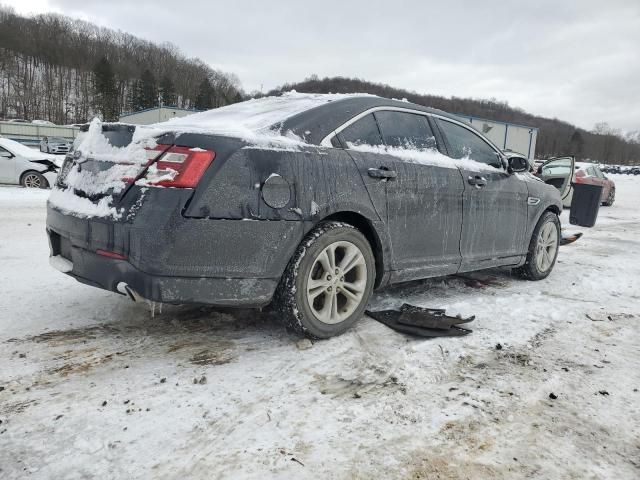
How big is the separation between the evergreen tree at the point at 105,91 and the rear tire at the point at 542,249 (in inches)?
3541

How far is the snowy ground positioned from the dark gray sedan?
398 mm

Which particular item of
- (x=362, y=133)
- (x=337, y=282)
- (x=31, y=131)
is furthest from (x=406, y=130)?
(x=31, y=131)

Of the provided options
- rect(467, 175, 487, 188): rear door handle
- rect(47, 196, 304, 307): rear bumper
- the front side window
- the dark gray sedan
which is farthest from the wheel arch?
the front side window

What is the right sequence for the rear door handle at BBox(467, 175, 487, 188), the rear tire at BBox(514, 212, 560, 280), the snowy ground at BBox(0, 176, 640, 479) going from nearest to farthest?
the snowy ground at BBox(0, 176, 640, 479)
the rear door handle at BBox(467, 175, 487, 188)
the rear tire at BBox(514, 212, 560, 280)

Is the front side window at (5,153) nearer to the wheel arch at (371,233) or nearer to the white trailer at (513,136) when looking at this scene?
the wheel arch at (371,233)

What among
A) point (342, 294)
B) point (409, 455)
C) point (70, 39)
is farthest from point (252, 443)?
point (70, 39)

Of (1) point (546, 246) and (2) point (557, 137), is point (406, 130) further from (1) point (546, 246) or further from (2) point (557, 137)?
(2) point (557, 137)

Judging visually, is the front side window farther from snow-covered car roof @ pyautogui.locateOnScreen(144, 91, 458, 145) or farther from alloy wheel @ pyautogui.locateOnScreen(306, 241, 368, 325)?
alloy wheel @ pyautogui.locateOnScreen(306, 241, 368, 325)

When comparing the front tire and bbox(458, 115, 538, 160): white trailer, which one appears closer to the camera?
the front tire

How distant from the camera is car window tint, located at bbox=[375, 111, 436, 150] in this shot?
11.0 ft

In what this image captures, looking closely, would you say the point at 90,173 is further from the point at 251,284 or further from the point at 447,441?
the point at 447,441

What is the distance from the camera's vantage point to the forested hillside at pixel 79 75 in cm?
8188

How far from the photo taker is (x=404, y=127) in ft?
11.5

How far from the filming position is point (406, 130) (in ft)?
11.6
